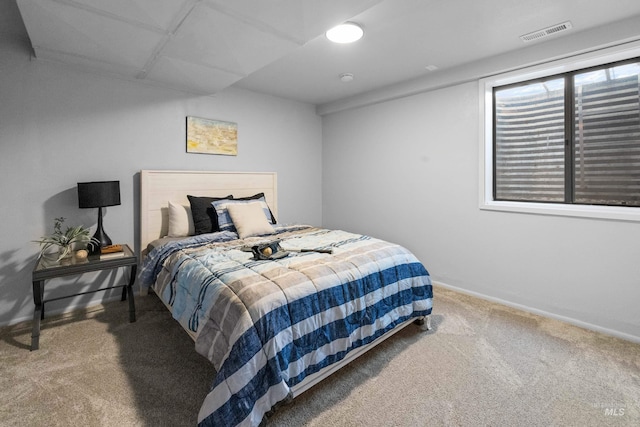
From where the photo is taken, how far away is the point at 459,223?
11.1 feet

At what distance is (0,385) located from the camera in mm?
1841

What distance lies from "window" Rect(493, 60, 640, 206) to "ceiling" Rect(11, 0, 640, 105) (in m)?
0.53

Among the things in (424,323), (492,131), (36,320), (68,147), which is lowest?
(424,323)

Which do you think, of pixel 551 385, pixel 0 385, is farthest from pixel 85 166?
pixel 551 385

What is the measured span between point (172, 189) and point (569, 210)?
12.3 feet

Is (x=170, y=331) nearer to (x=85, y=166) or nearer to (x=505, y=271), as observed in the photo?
(x=85, y=166)

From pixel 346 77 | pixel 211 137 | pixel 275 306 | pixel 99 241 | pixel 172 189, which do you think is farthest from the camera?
pixel 211 137

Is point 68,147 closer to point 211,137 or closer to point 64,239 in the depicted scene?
point 64,239

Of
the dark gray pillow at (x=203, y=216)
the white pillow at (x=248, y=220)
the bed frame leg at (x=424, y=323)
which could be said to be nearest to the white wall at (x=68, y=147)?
the dark gray pillow at (x=203, y=216)

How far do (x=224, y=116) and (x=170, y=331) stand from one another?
97.2 inches

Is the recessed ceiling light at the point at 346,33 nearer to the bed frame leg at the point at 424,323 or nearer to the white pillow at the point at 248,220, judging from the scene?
the white pillow at the point at 248,220

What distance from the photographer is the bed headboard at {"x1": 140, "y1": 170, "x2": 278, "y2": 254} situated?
315 centimetres

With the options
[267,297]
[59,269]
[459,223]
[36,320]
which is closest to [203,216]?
[59,269]

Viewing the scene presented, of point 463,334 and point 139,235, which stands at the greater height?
point 139,235
